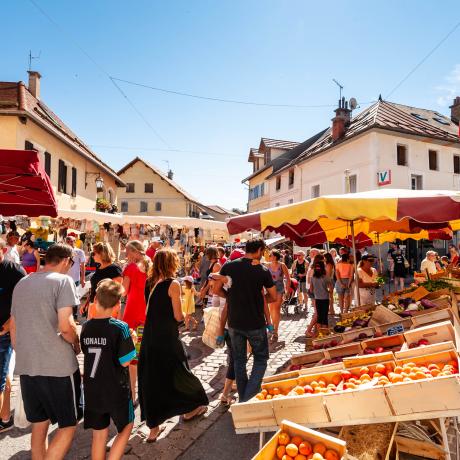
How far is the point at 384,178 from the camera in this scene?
63.1ft

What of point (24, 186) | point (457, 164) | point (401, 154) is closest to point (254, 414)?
point (24, 186)

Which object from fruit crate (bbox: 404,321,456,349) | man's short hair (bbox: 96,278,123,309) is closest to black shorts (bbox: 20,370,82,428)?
man's short hair (bbox: 96,278,123,309)

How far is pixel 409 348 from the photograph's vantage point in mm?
3721

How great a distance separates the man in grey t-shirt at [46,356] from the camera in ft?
9.30

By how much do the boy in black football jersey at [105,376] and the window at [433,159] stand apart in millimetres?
24025

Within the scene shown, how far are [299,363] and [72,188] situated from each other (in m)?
16.5

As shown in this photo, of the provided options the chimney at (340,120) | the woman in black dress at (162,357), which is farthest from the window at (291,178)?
the woman in black dress at (162,357)

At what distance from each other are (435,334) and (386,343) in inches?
20.9

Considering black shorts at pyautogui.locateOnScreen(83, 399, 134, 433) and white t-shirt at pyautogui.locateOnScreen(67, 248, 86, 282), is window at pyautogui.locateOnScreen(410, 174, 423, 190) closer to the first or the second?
white t-shirt at pyautogui.locateOnScreen(67, 248, 86, 282)

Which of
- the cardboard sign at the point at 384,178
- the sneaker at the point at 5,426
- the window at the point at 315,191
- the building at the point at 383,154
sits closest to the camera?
the sneaker at the point at 5,426

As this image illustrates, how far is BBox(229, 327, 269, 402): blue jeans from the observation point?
4168 millimetres

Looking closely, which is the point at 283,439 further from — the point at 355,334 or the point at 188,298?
the point at 188,298

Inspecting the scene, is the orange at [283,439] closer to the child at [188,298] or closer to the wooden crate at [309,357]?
the wooden crate at [309,357]

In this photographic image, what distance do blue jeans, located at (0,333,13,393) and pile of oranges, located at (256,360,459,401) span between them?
2.53 metres
